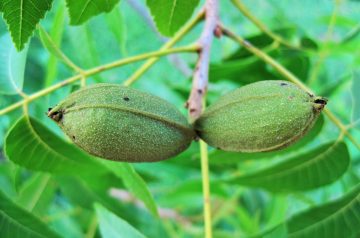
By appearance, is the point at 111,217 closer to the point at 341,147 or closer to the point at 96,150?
the point at 96,150

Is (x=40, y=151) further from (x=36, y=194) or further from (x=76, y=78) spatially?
(x=36, y=194)

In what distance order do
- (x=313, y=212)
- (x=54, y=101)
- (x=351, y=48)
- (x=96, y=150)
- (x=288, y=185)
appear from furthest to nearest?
(x=351, y=48) → (x=54, y=101) → (x=288, y=185) → (x=313, y=212) → (x=96, y=150)

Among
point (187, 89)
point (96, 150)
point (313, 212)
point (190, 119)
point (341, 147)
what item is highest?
point (187, 89)

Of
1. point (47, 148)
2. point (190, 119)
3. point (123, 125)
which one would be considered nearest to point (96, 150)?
point (123, 125)

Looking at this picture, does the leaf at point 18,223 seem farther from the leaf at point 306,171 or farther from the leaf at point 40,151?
the leaf at point 306,171

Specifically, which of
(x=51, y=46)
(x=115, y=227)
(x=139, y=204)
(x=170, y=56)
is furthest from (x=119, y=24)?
(x=139, y=204)

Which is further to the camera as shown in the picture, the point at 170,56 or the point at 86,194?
the point at 170,56

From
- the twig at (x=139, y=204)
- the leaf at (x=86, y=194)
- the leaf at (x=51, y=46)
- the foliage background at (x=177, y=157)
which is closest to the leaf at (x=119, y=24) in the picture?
the foliage background at (x=177, y=157)

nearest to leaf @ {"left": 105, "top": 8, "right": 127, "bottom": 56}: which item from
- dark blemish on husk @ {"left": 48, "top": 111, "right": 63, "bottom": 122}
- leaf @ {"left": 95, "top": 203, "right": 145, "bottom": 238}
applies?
leaf @ {"left": 95, "top": 203, "right": 145, "bottom": 238}
